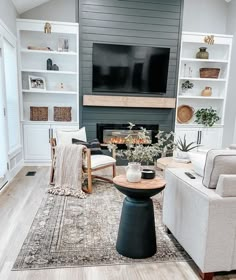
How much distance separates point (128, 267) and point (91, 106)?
337cm

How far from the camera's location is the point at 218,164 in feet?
5.73

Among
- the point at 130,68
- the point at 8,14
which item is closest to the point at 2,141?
the point at 8,14

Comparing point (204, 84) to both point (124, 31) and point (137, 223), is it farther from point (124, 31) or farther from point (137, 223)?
point (137, 223)

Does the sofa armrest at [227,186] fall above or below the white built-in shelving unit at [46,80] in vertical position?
below

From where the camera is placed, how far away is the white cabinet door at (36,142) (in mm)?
4723

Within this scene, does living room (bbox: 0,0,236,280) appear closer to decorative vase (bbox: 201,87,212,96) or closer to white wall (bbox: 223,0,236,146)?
white wall (bbox: 223,0,236,146)

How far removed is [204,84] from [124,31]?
2128 mm

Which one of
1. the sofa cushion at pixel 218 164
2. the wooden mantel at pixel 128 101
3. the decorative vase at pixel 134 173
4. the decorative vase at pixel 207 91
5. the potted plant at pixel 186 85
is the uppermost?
the potted plant at pixel 186 85

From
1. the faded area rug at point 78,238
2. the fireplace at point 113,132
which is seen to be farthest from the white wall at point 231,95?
the faded area rug at point 78,238

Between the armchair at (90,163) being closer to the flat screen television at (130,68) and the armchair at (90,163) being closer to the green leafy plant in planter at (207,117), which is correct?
the flat screen television at (130,68)

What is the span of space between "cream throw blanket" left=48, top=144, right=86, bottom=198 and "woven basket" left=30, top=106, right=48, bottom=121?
146cm

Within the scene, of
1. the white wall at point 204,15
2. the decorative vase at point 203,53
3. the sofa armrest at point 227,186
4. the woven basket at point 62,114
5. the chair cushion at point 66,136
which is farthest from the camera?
the white wall at point 204,15

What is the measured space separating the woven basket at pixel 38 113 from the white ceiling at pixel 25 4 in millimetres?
1763

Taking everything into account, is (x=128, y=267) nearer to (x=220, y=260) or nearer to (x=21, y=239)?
(x=220, y=260)
